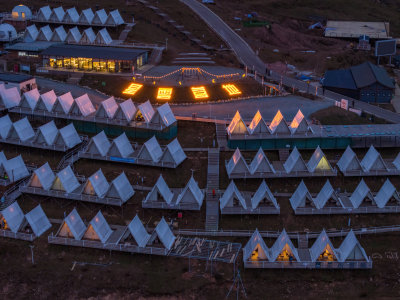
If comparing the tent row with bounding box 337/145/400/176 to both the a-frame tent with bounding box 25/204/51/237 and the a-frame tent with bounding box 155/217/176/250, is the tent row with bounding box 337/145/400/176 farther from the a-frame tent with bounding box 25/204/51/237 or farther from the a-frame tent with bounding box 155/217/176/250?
the a-frame tent with bounding box 25/204/51/237

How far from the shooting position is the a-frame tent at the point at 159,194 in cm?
7125

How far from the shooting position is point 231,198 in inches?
2773

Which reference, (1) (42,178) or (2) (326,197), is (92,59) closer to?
(1) (42,178)

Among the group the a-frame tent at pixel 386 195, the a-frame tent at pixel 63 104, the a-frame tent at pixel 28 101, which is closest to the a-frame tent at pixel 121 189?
the a-frame tent at pixel 63 104

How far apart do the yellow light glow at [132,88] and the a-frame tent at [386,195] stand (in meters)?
47.7

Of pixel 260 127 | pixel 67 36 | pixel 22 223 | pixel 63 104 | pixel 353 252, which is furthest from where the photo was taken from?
pixel 67 36

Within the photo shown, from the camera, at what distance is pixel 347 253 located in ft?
203

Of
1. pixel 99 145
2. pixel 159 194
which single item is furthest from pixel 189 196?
pixel 99 145

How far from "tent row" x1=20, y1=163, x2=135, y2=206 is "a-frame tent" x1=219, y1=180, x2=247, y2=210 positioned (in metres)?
12.0

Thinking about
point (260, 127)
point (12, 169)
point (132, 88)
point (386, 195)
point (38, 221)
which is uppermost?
point (260, 127)

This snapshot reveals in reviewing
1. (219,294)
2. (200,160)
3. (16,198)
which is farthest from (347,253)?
(16,198)

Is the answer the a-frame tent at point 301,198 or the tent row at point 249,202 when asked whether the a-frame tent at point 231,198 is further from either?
the a-frame tent at point 301,198

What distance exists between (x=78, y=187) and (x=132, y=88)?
108 ft

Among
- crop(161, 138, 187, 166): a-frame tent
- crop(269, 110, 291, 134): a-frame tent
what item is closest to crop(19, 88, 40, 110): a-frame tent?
crop(161, 138, 187, 166): a-frame tent
